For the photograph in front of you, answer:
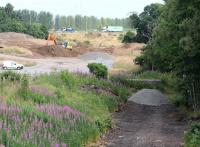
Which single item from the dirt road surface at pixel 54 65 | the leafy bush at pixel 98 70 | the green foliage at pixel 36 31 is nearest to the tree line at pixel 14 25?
the green foliage at pixel 36 31

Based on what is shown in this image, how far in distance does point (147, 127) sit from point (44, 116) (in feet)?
25.7

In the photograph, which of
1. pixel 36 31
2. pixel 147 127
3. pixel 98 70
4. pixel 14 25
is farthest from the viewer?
pixel 36 31

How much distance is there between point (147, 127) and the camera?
22328mm

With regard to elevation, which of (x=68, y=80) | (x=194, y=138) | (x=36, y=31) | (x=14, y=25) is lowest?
(x=36, y=31)

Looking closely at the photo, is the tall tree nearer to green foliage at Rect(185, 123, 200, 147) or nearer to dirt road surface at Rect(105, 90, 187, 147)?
dirt road surface at Rect(105, 90, 187, 147)

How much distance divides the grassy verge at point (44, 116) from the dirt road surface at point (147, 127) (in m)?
0.80

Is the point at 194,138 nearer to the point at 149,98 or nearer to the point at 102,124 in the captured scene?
the point at 102,124

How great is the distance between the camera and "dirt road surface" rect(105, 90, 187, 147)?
55.9 ft

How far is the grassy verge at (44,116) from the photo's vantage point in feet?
41.8

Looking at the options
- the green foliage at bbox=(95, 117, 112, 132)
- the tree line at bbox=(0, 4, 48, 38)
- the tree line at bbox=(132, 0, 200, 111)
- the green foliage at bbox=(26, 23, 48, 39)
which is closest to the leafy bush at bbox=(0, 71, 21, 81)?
the green foliage at bbox=(95, 117, 112, 132)

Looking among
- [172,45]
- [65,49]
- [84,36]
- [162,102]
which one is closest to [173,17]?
[172,45]

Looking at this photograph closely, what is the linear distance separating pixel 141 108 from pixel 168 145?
15.7m

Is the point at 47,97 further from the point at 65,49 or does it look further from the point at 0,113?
the point at 65,49

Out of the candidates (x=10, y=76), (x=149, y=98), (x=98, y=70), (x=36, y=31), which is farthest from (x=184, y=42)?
(x=36, y=31)
